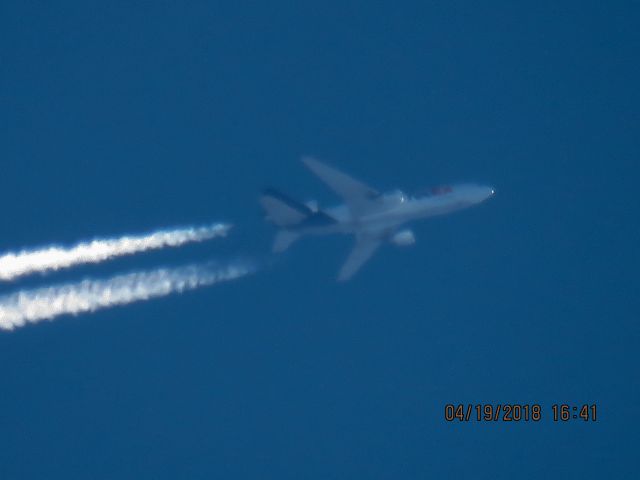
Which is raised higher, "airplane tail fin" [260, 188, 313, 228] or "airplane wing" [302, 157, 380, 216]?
"airplane wing" [302, 157, 380, 216]

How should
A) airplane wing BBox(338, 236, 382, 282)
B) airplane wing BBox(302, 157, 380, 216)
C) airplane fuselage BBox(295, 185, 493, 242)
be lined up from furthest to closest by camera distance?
airplane wing BBox(338, 236, 382, 282) < airplane fuselage BBox(295, 185, 493, 242) < airplane wing BBox(302, 157, 380, 216)

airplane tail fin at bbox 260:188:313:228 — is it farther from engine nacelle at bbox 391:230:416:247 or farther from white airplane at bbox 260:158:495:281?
engine nacelle at bbox 391:230:416:247

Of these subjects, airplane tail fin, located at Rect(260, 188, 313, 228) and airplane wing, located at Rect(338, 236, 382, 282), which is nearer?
airplane tail fin, located at Rect(260, 188, 313, 228)

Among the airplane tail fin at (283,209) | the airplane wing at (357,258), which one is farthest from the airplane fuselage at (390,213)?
the airplane wing at (357,258)

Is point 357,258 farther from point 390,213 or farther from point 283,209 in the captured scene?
point 283,209

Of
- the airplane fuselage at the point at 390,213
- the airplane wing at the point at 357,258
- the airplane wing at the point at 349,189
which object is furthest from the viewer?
the airplane wing at the point at 357,258

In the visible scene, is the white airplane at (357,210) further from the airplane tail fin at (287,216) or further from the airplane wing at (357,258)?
the airplane wing at (357,258)

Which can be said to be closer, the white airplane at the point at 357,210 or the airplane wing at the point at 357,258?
the white airplane at the point at 357,210

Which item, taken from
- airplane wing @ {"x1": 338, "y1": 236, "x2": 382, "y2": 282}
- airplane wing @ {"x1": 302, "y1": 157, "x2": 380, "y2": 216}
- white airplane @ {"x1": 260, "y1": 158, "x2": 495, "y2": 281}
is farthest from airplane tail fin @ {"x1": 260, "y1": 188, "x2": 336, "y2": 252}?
airplane wing @ {"x1": 338, "y1": 236, "x2": 382, "y2": 282}
